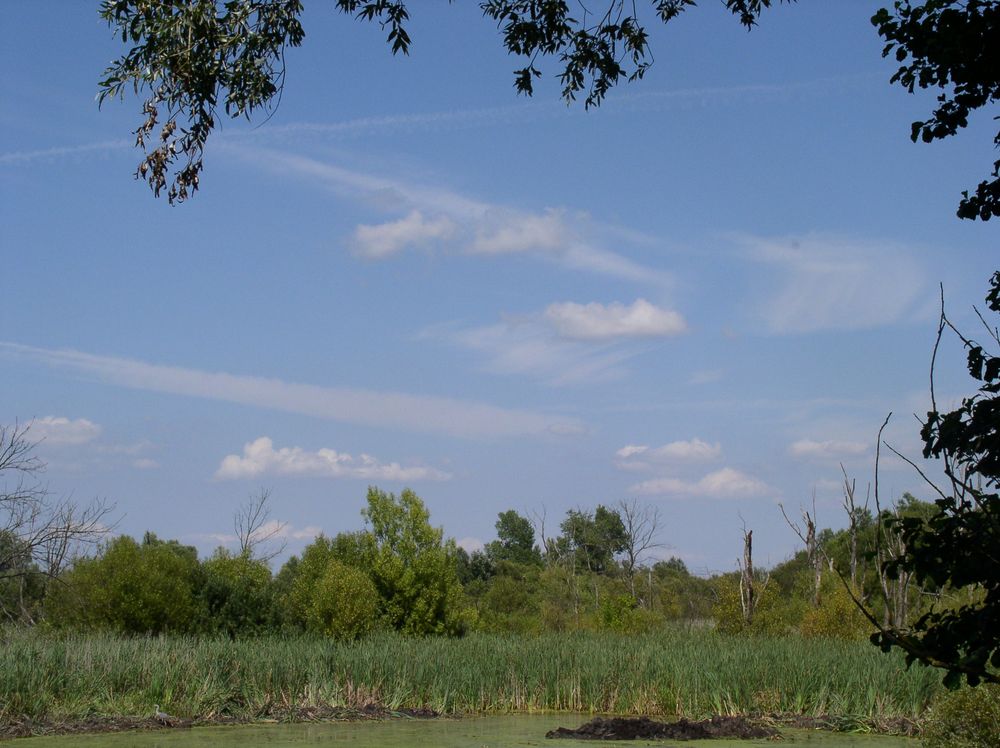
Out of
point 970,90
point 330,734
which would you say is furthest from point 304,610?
point 970,90

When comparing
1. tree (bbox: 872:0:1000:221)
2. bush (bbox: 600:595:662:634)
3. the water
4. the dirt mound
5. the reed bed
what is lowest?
the water

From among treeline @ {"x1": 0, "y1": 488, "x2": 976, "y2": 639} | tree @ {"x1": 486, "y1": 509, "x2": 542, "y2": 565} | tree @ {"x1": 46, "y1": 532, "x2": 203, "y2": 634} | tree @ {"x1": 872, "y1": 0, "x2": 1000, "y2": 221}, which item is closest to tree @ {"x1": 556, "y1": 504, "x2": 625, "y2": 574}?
tree @ {"x1": 486, "y1": 509, "x2": 542, "y2": 565}

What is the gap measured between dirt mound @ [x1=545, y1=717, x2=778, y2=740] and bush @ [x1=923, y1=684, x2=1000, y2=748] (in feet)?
17.8

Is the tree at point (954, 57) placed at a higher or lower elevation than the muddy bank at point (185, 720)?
higher

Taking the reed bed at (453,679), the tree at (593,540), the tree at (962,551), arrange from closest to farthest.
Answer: the tree at (962,551) < the reed bed at (453,679) < the tree at (593,540)

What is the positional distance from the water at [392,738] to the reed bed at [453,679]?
1083 mm

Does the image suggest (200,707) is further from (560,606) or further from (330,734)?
(560,606)

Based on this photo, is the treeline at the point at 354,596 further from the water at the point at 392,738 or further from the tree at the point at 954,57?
the tree at the point at 954,57

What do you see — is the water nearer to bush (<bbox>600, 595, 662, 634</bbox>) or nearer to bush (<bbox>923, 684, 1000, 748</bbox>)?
bush (<bbox>923, 684, 1000, 748</bbox>)

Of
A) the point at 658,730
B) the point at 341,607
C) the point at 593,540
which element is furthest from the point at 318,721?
the point at 593,540

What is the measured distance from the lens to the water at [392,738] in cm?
1227

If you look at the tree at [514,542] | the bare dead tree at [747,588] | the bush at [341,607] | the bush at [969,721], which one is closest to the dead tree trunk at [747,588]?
the bare dead tree at [747,588]

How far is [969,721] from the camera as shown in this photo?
311 inches

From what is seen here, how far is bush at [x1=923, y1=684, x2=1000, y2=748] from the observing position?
7723 millimetres
